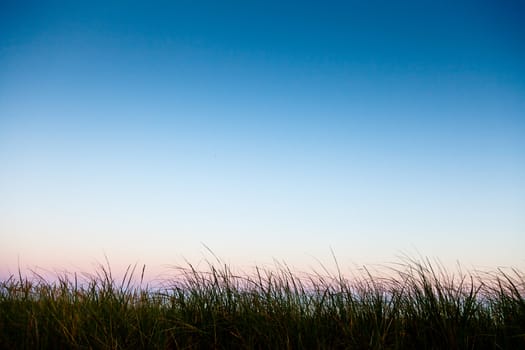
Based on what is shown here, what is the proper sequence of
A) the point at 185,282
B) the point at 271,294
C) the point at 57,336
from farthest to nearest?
the point at 185,282 < the point at 271,294 < the point at 57,336

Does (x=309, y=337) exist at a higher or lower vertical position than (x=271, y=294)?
lower

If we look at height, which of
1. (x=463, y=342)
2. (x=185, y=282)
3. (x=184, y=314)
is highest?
(x=185, y=282)

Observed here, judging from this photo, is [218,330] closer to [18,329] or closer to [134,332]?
[134,332]

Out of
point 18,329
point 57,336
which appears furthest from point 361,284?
point 18,329

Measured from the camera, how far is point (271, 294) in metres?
4.85

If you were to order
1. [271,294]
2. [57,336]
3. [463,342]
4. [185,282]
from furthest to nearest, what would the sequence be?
[185,282] → [271,294] → [57,336] → [463,342]

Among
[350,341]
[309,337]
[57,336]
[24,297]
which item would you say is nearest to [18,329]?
[57,336]

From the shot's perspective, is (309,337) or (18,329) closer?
(309,337)

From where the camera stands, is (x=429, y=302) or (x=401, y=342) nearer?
(x=401, y=342)

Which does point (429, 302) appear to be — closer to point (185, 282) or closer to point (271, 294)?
point (271, 294)

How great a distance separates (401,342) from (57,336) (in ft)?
9.26

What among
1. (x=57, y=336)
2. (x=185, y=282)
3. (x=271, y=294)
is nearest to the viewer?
(x=57, y=336)

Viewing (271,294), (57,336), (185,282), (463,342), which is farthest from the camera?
(185,282)

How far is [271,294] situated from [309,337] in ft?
2.34
